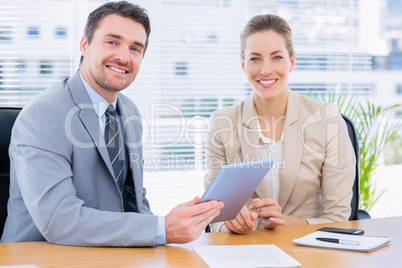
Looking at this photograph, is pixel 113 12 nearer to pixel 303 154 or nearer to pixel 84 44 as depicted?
pixel 84 44

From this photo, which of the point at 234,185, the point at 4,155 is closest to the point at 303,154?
the point at 234,185

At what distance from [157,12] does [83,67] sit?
1945 millimetres

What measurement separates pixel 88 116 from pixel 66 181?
0.30 metres

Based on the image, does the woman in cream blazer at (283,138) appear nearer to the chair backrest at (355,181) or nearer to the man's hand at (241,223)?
the chair backrest at (355,181)

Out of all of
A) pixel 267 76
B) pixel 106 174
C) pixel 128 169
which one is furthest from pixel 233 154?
pixel 106 174

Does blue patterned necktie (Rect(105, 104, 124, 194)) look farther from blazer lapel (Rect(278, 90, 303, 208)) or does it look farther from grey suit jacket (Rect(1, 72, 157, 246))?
blazer lapel (Rect(278, 90, 303, 208))

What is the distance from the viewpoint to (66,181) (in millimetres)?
1533

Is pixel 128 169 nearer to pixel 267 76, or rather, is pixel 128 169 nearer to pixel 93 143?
pixel 93 143

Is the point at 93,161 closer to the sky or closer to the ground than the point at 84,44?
closer to the ground

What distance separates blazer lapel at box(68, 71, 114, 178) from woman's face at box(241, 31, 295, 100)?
88 cm

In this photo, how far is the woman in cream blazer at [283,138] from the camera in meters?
2.18

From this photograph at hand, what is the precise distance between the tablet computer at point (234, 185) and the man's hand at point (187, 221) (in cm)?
4

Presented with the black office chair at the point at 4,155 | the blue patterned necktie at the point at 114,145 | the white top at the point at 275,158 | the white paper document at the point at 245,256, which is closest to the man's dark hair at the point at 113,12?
the blue patterned necktie at the point at 114,145

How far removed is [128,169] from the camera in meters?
1.96
